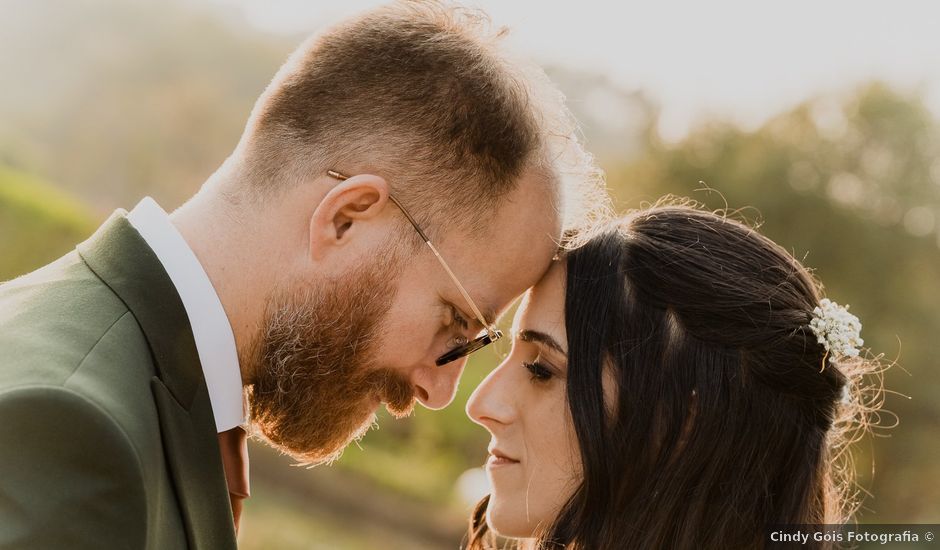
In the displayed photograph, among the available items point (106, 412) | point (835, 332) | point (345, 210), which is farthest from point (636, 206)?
point (106, 412)

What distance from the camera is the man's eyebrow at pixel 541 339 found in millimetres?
2844

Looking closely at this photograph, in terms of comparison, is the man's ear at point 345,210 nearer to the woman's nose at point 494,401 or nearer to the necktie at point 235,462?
the necktie at point 235,462

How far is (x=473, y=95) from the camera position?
8.29ft

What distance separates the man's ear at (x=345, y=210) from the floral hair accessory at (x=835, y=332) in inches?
56.4

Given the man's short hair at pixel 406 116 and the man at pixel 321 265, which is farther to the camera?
the man's short hair at pixel 406 116

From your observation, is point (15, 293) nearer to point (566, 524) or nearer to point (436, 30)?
point (436, 30)

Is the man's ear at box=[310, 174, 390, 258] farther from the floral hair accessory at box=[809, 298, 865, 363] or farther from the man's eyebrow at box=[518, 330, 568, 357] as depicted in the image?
the floral hair accessory at box=[809, 298, 865, 363]

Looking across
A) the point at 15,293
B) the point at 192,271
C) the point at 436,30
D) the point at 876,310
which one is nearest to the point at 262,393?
the point at 192,271

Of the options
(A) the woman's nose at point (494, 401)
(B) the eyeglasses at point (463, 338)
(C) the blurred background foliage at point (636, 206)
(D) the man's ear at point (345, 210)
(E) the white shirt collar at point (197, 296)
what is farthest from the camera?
(C) the blurred background foliage at point (636, 206)

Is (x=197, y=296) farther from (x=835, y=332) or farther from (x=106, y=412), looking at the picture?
(x=835, y=332)

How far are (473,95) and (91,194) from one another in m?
14.5

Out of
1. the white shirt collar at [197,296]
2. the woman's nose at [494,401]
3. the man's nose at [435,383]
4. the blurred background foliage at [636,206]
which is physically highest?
the blurred background foliage at [636,206]

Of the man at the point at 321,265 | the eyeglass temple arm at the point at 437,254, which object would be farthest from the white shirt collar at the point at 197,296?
the eyeglass temple arm at the point at 437,254

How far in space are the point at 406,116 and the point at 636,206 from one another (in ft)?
33.8
